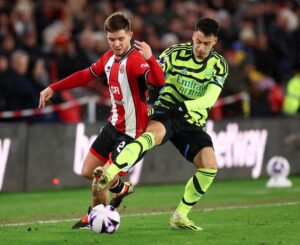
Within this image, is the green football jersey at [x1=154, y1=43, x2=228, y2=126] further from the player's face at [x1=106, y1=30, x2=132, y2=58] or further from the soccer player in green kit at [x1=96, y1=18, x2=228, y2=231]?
the player's face at [x1=106, y1=30, x2=132, y2=58]

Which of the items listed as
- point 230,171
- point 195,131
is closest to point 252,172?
point 230,171

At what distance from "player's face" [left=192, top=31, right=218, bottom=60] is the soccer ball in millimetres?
1980

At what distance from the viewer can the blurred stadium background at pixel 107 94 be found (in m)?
15.9

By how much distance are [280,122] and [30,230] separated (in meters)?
9.56

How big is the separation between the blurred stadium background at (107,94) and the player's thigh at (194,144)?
96.9 inches

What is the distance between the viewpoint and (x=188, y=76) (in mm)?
10438

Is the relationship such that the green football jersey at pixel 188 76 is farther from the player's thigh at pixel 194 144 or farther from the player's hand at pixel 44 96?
the player's hand at pixel 44 96

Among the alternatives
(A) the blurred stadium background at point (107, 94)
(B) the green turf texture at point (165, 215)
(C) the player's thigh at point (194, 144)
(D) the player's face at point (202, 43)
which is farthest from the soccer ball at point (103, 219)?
(A) the blurred stadium background at point (107, 94)

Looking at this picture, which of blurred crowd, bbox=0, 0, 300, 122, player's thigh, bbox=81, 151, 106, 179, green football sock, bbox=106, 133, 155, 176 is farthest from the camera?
blurred crowd, bbox=0, 0, 300, 122

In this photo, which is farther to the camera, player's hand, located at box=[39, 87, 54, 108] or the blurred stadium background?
the blurred stadium background

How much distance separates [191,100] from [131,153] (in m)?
1.03

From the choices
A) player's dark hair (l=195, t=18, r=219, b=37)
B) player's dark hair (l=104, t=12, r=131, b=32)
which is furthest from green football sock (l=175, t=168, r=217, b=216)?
player's dark hair (l=104, t=12, r=131, b=32)

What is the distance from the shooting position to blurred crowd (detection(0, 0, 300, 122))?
17.5m

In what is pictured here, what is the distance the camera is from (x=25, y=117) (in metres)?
17.1
